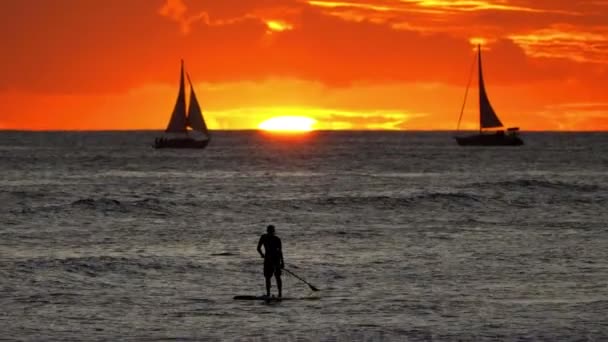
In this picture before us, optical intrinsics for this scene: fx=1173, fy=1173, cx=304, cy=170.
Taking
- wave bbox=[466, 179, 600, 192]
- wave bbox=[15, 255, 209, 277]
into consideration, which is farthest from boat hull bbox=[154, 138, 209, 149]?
wave bbox=[15, 255, 209, 277]

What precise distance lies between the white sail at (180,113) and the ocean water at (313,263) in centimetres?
5527

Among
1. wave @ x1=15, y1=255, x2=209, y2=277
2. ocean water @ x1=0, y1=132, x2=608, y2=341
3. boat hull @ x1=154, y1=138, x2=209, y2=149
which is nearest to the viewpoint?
ocean water @ x1=0, y1=132, x2=608, y2=341

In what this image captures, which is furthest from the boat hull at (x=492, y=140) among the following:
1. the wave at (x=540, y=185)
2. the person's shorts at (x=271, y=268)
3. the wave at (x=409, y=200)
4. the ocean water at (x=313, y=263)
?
the person's shorts at (x=271, y=268)

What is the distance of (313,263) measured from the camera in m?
38.9

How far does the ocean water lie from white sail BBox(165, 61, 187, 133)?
181ft

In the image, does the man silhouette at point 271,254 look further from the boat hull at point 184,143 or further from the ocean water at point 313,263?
the boat hull at point 184,143

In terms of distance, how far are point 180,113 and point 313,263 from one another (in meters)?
107

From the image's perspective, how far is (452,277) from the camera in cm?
3466

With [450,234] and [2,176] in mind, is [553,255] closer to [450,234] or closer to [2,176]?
[450,234]

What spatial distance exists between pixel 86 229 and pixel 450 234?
1616cm

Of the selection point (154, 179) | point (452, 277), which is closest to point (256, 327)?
point (452, 277)

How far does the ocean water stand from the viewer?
26.5 m

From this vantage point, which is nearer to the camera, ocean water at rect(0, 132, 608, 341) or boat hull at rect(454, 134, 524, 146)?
ocean water at rect(0, 132, 608, 341)

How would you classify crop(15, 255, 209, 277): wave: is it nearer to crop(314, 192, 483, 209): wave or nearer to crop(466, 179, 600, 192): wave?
crop(314, 192, 483, 209): wave
